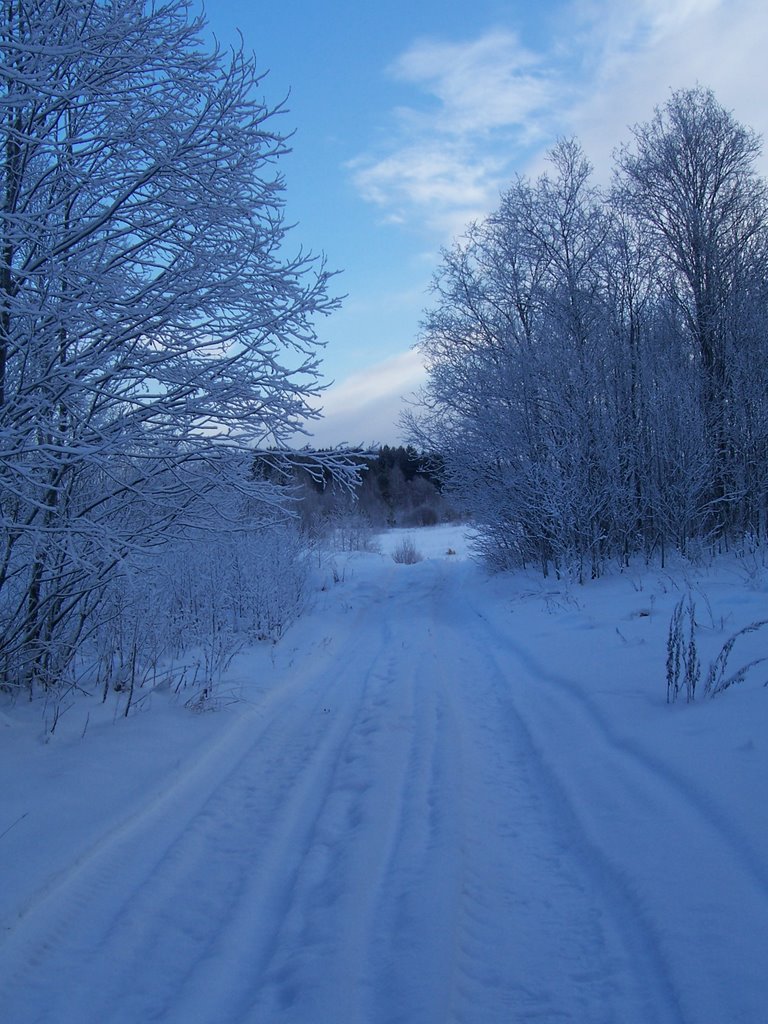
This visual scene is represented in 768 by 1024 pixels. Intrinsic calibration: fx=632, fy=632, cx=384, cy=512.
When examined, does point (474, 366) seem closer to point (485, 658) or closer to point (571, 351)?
point (571, 351)

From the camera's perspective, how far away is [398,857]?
3.39 meters

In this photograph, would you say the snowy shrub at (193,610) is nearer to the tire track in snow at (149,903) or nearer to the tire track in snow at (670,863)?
the tire track in snow at (149,903)

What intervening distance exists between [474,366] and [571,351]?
8.69ft

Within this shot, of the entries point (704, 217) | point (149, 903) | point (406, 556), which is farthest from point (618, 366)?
point (149, 903)

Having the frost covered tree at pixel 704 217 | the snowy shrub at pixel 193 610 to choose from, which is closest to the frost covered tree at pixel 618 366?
the frost covered tree at pixel 704 217

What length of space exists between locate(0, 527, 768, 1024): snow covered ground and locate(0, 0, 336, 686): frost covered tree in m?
1.82

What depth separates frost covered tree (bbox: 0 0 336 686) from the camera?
465 cm

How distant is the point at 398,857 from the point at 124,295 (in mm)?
4586

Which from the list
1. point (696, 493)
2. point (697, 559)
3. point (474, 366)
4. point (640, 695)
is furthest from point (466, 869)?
point (474, 366)

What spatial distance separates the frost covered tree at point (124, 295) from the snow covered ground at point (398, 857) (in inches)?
71.6

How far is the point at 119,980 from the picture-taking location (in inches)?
102

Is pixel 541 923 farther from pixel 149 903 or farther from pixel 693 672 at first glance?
pixel 693 672

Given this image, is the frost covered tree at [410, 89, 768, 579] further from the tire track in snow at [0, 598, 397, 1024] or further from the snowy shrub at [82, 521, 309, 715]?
the tire track in snow at [0, 598, 397, 1024]

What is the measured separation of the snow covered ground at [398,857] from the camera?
7.88ft
